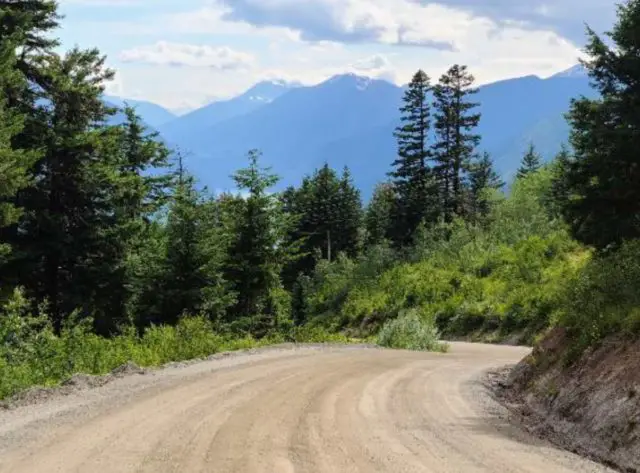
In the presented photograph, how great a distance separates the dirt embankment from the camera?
7105 mm

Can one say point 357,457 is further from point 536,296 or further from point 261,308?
point 261,308

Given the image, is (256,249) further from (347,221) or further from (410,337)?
(347,221)

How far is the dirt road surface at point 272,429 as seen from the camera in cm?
656

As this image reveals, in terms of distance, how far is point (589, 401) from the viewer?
844 centimetres

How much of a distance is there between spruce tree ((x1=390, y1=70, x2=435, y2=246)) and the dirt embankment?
154 feet

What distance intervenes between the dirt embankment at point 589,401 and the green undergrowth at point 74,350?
26.6 ft

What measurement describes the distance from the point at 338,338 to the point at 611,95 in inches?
527

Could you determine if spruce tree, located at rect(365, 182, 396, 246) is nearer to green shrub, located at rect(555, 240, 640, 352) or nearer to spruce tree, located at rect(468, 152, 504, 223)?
spruce tree, located at rect(468, 152, 504, 223)

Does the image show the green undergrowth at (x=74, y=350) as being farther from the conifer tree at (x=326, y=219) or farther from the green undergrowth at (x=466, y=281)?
the conifer tree at (x=326, y=219)

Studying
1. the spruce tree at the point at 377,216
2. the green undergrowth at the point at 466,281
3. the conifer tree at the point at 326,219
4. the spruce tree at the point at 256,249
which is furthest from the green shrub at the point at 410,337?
the spruce tree at the point at 377,216

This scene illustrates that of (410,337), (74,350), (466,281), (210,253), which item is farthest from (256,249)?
(74,350)

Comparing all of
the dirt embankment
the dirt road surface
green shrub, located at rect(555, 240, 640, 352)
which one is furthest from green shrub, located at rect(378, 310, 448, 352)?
the dirt embankment

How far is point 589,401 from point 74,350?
10395 millimetres

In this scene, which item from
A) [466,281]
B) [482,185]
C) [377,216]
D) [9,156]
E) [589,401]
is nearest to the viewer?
[589,401]
